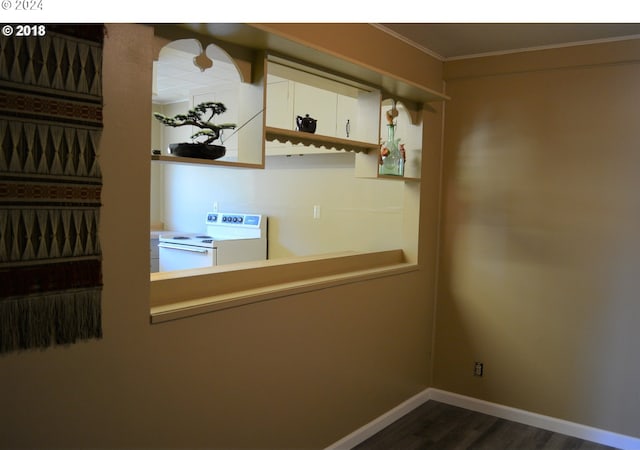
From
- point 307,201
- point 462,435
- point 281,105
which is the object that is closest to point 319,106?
point 281,105

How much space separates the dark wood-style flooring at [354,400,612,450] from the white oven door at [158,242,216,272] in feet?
6.29

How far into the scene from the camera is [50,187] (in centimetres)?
149

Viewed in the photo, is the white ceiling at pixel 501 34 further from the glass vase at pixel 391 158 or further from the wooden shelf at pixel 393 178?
the wooden shelf at pixel 393 178

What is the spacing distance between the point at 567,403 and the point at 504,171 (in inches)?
59.8

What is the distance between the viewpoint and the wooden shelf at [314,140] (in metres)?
2.29

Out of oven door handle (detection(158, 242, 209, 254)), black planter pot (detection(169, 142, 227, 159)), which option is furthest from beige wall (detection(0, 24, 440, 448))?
oven door handle (detection(158, 242, 209, 254))

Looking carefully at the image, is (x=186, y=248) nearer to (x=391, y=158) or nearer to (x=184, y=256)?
(x=184, y=256)

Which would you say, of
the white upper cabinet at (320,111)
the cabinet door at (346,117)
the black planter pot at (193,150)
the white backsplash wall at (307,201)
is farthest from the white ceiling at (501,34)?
the black planter pot at (193,150)

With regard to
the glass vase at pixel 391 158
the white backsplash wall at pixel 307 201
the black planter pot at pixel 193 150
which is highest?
the glass vase at pixel 391 158

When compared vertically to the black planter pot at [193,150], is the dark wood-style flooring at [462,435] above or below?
below
